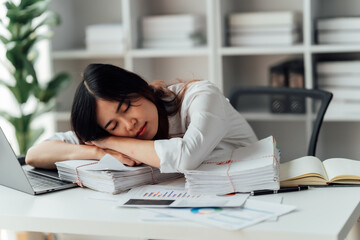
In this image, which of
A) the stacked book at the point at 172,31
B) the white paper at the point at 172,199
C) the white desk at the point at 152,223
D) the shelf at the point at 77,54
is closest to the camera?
the white desk at the point at 152,223

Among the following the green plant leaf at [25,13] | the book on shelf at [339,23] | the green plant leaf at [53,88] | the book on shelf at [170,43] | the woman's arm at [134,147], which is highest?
the green plant leaf at [25,13]

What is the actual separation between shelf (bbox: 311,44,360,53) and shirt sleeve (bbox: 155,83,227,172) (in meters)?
1.23

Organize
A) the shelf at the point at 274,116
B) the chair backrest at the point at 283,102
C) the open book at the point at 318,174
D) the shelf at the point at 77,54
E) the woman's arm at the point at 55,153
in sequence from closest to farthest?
the open book at the point at 318,174 → the woman's arm at the point at 55,153 → the chair backrest at the point at 283,102 → the shelf at the point at 274,116 → the shelf at the point at 77,54

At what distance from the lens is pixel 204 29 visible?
3160 mm

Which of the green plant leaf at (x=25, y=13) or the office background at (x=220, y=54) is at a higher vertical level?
the green plant leaf at (x=25, y=13)

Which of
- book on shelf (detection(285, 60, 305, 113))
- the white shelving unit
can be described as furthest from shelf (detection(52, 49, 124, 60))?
book on shelf (detection(285, 60, 305, 113))

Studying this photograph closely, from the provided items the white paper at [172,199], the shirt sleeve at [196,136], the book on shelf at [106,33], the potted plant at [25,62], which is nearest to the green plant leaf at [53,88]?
the potted plant at [25,62]

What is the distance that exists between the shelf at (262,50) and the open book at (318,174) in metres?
1.33

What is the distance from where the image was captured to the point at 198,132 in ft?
4.71

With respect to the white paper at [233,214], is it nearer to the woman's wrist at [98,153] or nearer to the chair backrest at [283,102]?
the woman's wrist at [98,153]

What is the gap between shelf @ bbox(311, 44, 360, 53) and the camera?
264 centimetres

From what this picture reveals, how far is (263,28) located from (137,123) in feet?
4.90

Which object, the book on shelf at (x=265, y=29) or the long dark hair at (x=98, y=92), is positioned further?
the book on shelf at (x=265, y=29)

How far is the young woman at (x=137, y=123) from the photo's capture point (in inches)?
55.6
